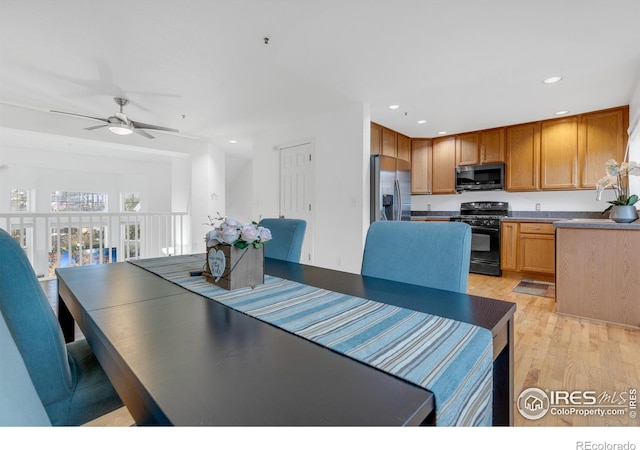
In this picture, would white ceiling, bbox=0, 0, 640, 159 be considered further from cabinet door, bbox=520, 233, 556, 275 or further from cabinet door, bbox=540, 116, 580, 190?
cabinet door, bbox=520, 233, 556, 275

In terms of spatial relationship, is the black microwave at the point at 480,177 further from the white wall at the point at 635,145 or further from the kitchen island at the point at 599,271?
the kitchen island at the point at 599,271

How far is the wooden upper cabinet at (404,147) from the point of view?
4978mm

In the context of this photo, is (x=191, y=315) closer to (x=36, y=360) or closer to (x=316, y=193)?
(x=36, y=360)

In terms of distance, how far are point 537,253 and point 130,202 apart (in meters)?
9.50

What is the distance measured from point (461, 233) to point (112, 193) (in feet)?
→ 31.8

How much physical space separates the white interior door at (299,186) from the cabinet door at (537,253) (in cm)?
296

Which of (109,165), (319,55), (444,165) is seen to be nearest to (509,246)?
(444,165)

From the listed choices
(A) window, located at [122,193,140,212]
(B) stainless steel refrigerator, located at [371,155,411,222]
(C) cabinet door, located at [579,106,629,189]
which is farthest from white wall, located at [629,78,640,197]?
(A) window, located at [122,193,140,212]

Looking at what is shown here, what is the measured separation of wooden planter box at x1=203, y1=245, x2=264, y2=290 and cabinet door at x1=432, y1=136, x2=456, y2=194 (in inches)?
182

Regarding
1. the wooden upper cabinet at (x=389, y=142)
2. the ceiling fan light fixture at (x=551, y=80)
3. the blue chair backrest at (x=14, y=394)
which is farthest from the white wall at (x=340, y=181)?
the blue chair backrest at (x=14, y=394)

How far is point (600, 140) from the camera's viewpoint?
12.6 feet

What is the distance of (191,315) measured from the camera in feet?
2.94

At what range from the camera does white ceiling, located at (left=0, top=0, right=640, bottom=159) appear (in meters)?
2.00

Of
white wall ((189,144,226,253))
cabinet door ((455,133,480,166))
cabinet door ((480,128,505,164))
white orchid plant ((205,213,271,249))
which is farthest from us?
white wall ((189,144,226,253))
